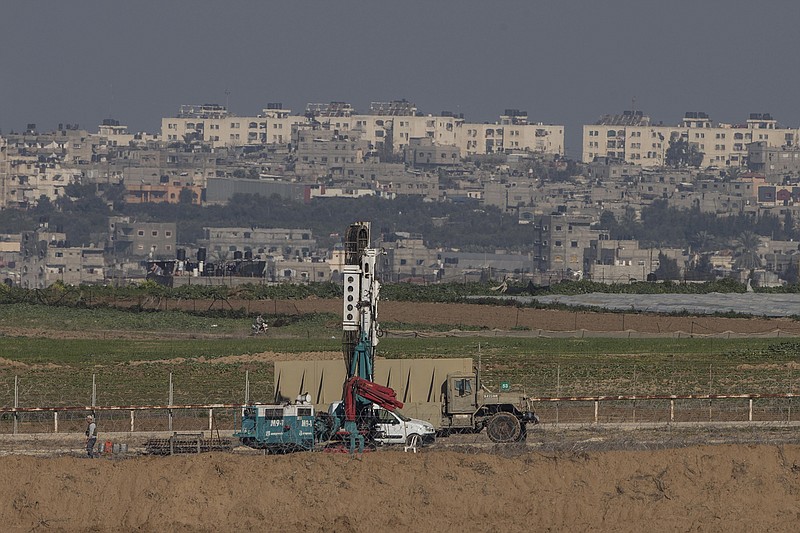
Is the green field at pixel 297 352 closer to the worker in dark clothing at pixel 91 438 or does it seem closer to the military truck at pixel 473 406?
the military truck at pixel 473 406

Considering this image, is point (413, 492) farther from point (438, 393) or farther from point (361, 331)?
point (438, 393)

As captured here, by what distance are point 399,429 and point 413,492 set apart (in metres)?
8.24

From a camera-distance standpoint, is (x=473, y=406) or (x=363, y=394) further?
(x=473, y=406)

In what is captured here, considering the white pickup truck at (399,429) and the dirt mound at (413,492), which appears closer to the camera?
the dirt mound at (413,492)

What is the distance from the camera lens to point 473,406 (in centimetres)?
4406

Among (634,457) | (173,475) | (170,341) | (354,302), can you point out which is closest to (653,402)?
(354,302)

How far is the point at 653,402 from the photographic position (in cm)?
5125

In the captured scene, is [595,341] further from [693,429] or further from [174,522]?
[174,522]

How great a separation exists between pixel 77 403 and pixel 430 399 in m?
11.3

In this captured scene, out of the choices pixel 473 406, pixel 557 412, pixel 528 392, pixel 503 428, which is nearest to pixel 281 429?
pixel 473 406

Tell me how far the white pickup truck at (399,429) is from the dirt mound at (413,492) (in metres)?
6.73

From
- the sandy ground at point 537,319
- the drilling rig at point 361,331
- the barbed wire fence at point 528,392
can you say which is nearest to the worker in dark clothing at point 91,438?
the barbed wire fence at point 528,392

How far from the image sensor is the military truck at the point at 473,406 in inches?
1719

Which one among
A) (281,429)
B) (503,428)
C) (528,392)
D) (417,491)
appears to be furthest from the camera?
(528,392)
